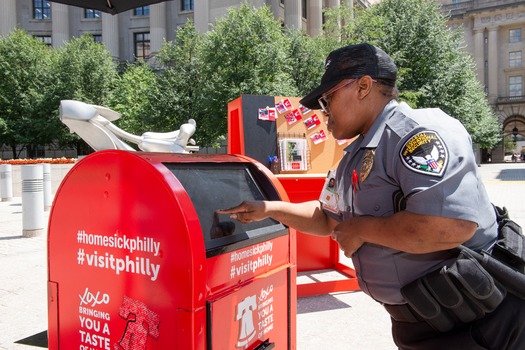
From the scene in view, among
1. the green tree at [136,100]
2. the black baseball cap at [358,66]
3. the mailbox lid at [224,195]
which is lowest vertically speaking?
the mailbox lid at [224,195]

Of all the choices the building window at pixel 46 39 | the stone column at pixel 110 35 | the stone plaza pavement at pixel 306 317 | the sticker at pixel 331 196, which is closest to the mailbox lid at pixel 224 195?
the sticker at pixel 331 196

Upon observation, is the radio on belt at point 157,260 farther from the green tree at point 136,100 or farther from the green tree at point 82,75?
the green tree at point 82,75

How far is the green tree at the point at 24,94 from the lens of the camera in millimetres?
28812

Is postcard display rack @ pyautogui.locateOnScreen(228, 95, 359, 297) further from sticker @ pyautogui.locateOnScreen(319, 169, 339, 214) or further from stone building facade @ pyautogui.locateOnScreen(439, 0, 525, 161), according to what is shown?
stone building facade @ pyautogui.locateOnScreen(439, 0, 525, 161)

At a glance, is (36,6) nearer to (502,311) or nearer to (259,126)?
(259,126)

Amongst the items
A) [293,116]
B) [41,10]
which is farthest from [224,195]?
[41,10]

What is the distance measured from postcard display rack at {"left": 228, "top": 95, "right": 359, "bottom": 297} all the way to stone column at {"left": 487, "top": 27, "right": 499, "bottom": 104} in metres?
57.6

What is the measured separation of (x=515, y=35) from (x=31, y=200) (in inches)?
2398

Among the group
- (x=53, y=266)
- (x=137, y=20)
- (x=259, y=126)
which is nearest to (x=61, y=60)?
(x=137, y=20)

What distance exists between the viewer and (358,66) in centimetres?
145

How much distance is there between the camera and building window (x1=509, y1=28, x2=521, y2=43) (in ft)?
175

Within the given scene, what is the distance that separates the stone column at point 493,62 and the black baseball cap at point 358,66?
60.9m

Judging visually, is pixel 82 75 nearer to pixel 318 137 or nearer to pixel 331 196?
pixel 318 137

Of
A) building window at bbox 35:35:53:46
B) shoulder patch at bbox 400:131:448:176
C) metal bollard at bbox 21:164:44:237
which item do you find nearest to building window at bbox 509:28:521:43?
building window at bbox 35:35:53:46
